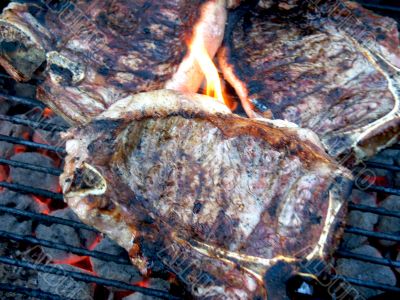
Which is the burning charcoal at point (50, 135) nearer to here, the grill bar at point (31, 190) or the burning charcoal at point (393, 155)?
the grill bar at point (31, 190)

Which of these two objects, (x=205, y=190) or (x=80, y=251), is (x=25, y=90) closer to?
(x=80, y=251)

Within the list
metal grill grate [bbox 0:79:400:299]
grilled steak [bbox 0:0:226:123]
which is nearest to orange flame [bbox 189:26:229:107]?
grilled steak [bbox 0:0:226:123]

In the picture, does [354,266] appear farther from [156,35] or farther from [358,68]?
[156,35]

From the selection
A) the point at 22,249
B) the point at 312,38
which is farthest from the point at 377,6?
the point at 22,249

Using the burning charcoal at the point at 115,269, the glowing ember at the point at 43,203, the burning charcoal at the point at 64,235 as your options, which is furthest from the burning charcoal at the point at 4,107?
the burning charcoal at the point at 115,269

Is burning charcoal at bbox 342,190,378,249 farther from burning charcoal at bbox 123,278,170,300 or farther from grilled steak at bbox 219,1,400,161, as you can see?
burning charcoal at bbox 123,278,170,300

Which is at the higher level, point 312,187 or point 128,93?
point 312,187
